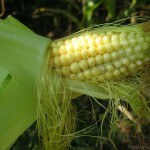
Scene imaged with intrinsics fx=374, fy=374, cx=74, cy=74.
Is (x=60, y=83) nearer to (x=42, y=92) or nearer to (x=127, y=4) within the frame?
(x=42, y=92)

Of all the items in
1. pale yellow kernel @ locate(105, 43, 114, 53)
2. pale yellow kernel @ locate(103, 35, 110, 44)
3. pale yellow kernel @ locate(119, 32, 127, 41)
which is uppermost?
pale yellow kernel @ locate(103, 35, 110, 44)

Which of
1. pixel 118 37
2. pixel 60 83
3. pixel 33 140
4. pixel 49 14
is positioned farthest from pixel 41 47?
pixel 49 14

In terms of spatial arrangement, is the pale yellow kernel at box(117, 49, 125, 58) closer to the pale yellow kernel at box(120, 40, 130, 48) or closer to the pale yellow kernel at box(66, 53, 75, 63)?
the pale yellow kernel at box(120, 40, 130, 48)

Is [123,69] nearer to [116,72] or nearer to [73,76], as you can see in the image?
[116,72]

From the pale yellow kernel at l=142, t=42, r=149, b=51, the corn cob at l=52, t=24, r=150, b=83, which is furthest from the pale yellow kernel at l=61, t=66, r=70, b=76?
the pale yellow kernel at l=142, t=42, r=149, b=51

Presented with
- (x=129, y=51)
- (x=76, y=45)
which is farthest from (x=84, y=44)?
(x=129, y=51)

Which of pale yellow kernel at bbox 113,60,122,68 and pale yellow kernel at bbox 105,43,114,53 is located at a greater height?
pale yellow kernel at bbox 105,43,114,53

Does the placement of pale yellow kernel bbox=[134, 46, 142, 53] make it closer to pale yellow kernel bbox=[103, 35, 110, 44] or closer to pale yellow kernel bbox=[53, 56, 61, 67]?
pale yellow kernel bbox=[103, 35, 110, 44]
